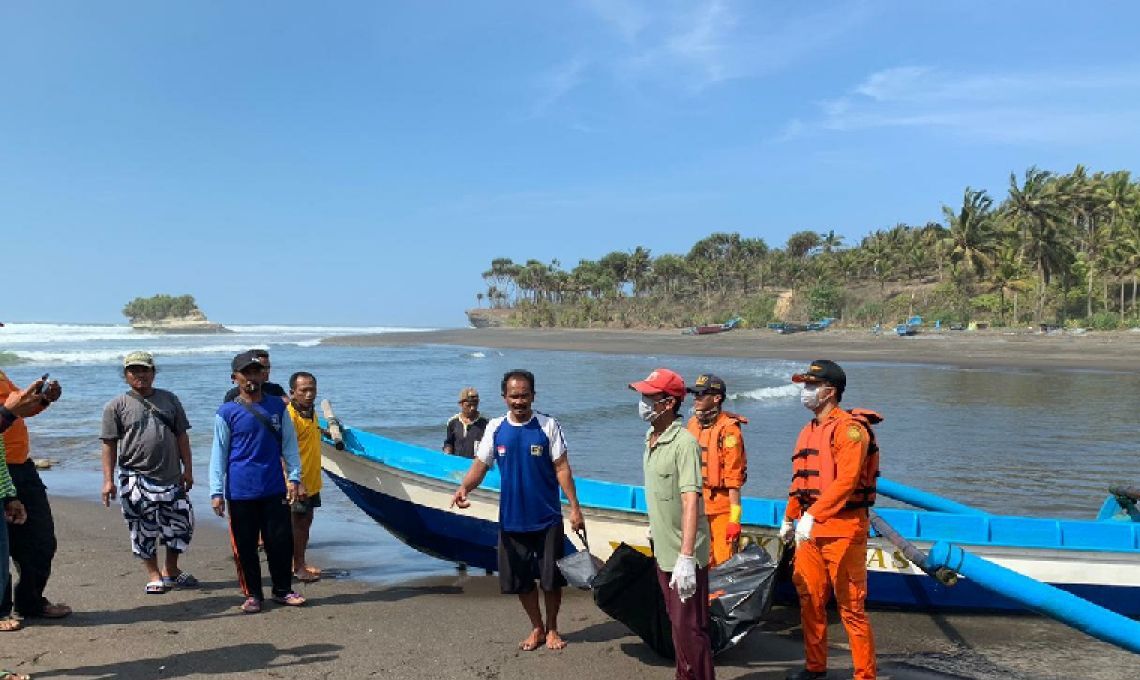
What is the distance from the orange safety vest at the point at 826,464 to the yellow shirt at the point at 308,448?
3741 millimetres

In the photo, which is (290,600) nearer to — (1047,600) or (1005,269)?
(1047,600)

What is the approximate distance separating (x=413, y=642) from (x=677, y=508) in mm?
2167

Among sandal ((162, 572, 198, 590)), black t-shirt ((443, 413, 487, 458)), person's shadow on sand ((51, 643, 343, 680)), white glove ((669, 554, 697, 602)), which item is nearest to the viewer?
white glove ((669, 554, 697, 602))

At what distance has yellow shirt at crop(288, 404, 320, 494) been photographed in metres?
5.97

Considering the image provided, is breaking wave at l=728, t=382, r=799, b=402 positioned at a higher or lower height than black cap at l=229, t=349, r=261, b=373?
lower

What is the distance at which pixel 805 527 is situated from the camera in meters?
3.88

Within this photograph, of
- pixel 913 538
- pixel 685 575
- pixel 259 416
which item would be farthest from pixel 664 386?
pixel 259 416

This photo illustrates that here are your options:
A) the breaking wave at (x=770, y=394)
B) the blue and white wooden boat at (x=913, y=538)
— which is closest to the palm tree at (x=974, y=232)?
the breaking wave at (x=770, y=394)

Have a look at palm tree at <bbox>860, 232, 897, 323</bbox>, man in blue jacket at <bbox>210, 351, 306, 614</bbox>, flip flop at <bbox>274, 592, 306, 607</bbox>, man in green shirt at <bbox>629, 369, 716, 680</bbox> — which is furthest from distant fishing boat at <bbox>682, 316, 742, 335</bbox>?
man in green shirt at <bbox>629, 369, 716, 680</bbox>

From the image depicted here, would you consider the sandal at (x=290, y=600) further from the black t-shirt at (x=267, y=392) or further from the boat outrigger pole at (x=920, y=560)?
the boat outrigger pole at (x=920, y=560)

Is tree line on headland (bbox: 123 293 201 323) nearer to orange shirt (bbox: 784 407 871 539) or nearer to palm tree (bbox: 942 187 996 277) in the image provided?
palm tree (bbox: 942 187 996 277)

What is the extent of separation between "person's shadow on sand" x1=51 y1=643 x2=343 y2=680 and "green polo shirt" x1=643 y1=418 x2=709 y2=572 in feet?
7.22

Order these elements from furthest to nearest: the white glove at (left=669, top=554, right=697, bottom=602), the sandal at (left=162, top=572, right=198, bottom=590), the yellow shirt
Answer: the yellow shirt → the sandal at (left=162, top=572, right=198, bottom=590) → the white glove at (left=669, top=554, right=697, bottom=602)

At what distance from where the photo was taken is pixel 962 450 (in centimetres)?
1348
